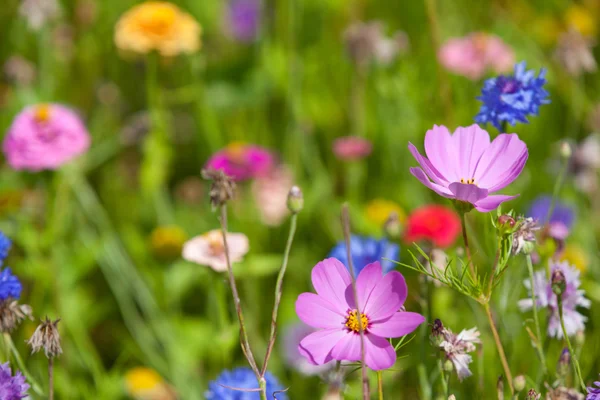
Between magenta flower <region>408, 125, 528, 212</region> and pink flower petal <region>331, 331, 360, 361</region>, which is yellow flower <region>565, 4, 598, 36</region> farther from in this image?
pink flower petal <region>331, 331, 360, 361</region>

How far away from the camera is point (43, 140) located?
3.89 ft

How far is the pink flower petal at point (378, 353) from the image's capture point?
1.85 ft

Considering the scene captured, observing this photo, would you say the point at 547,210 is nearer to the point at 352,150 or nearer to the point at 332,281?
the point at 352,150

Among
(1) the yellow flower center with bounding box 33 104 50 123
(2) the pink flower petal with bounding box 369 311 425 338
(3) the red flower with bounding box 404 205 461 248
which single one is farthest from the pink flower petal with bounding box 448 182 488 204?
(1) the yellow flower center with bounding box 33 104 50 123

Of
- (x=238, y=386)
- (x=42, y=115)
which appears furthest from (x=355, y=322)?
(x=42, y=115)

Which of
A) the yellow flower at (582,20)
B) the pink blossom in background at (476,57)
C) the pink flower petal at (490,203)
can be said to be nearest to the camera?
the pink flower petal at (490,203)

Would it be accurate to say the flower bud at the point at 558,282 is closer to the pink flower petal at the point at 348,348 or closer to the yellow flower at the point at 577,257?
the pink flower petal at the point at 348,348

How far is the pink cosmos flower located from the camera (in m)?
1.16

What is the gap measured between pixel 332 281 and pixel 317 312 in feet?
0.10

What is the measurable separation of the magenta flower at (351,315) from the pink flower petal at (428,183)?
0.08 meters

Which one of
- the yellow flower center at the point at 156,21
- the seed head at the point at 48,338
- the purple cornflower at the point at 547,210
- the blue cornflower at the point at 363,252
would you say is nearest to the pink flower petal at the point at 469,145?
the blue cornflower at the point at 363,252

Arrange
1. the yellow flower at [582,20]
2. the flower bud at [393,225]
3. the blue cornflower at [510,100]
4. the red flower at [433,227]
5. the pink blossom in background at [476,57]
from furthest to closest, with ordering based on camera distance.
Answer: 1. the yellow flower at [582,20]
2. the pink blossom in background at [476,57]
3. the red flower at [433,227]
4. the flower bud at [393,225]
5. the blue cornflower at [510,100]

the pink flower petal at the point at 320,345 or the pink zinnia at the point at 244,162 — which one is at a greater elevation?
the pink zinnia at the point at 244,162

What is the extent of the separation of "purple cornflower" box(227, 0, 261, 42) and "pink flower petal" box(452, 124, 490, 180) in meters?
1.61
